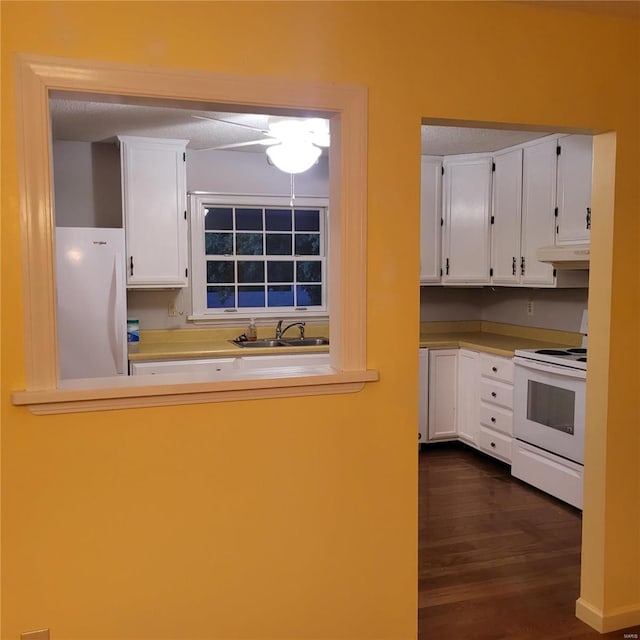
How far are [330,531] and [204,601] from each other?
48cm

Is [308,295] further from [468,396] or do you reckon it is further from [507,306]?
[507,306]

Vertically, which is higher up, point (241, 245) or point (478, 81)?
point (478, 81)

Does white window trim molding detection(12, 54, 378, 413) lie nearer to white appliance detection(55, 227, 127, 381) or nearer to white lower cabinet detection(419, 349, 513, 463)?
white appliance detection(55, 227, 127, 381)

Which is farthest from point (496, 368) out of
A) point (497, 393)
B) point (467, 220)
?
point (467, 220)

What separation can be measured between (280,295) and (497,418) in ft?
6.66

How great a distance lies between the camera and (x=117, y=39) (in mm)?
1878

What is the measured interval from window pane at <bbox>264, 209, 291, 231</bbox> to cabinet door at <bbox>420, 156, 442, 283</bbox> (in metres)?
1.13

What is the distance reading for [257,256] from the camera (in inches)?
205

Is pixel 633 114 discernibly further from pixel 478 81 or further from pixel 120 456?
pixel 120 456

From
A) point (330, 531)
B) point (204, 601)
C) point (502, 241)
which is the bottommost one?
point (204, 601)

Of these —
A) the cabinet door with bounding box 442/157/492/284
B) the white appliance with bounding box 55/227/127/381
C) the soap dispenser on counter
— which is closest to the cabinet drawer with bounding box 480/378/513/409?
the cabinet door with bounding box 442/157/492/284

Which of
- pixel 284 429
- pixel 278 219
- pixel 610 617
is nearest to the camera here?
pixel 284 429

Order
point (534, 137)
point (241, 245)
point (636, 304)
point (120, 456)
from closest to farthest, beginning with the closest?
point (120, 456)
point (636, 304)
point (534, 137)
point (241, 245)

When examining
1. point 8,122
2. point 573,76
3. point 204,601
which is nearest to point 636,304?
point 573,76
